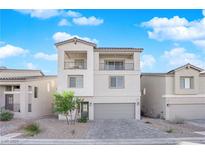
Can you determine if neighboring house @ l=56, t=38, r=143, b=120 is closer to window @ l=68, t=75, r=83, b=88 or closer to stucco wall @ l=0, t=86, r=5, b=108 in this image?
window @ l=68, t=75, r=83, b=88

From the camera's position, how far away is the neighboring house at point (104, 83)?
790 inches

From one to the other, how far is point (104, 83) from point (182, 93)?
232 inches

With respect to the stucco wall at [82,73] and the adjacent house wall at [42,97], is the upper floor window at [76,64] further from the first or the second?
the adjacent house wall at [42,97]

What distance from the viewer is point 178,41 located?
62.5 ft

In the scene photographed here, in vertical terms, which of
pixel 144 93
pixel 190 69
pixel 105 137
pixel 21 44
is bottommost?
pixel 105 137

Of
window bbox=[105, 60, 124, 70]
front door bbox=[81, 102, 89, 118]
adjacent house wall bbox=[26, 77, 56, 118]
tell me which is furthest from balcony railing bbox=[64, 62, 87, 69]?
front door bbox=[81, 102, 89, 118]

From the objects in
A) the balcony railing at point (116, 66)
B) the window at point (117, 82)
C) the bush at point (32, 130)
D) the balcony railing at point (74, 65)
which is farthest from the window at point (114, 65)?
the bush at point (32, 130)

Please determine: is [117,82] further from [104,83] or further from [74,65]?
[74,65]

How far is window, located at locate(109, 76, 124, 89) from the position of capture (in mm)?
20656

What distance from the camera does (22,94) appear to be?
19.0 meters
